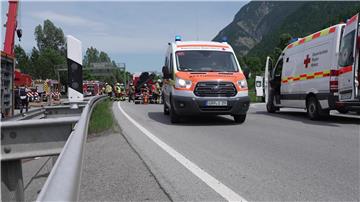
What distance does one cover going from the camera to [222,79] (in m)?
11.4

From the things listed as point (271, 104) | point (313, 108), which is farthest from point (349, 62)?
point (271, 104)

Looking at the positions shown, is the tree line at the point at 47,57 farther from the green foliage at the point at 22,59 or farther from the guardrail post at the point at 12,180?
the guardrail post at the point at 12,180

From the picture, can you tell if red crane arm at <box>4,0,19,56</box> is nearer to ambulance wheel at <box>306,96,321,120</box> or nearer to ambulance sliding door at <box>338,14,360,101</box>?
ambulance wheel at <box>306,96,321,120</box>

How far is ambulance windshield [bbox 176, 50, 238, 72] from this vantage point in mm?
12117

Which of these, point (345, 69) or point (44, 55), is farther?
point (44, 55)

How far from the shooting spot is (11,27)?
49.6 feet

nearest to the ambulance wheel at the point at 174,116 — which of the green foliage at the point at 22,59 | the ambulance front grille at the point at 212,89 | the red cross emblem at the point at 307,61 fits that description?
the ambulance front grille at the point at 212,89

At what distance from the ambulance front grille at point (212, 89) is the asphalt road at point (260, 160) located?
2.83ft

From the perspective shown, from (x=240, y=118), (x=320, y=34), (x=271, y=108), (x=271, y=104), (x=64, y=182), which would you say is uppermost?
(x=320, y=34)

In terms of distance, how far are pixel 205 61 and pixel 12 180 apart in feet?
30.0

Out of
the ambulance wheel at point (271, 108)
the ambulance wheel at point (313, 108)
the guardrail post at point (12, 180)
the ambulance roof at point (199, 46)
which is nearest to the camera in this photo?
the guardrail post at point (12, 180)

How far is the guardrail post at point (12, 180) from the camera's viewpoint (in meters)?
3.57

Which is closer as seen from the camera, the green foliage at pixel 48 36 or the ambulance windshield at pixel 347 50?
the ambulance windshield at pixel 347 50

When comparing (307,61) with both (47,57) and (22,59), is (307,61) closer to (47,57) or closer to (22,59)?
(47,57)
